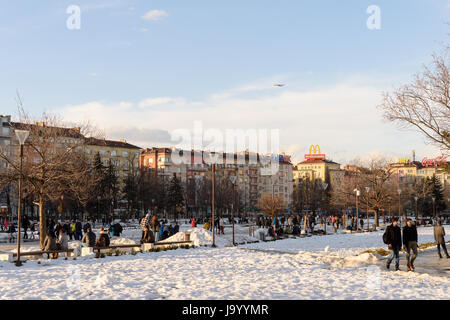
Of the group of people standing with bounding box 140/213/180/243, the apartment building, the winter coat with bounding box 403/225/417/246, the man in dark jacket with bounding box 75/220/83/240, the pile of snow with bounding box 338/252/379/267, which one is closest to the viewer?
the winter coat with bounding box 403/225/417/246

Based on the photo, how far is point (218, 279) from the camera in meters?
13.3

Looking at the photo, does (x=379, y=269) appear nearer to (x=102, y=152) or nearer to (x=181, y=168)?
(x=102, y=152)

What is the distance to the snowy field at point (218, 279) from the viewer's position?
11.0m

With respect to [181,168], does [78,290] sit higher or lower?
lower

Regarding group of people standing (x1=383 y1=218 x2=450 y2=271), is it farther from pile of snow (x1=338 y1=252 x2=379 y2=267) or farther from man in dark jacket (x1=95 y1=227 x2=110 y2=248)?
man in dark jacket (x1=95 y1=227 x2=110 y2=248)

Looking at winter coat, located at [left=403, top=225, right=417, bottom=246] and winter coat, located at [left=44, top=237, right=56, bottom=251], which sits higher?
winter coat, located at [left=403, top=225, right=417, bottom=246]

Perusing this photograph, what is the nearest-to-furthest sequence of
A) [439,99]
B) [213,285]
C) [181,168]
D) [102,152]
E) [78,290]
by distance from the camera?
[78,290]
[213,285]
[439,99]
[102,152]
[181,168]

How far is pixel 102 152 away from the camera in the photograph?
393 ft

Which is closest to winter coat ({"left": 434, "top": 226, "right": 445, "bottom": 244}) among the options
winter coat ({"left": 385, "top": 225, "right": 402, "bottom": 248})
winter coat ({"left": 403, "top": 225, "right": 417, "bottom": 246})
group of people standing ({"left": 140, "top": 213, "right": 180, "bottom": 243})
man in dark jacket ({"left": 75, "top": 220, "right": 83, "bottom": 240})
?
winter coat ({"left": 403, "top": 225, "right": 417, "bottom": 246})

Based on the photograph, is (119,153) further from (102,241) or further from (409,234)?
(409,234)

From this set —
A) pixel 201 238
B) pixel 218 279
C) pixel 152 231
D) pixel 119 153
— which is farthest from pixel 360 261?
pixel 119 153

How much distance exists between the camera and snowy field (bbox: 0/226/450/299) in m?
11.0

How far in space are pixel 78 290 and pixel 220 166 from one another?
12326 centimetres
